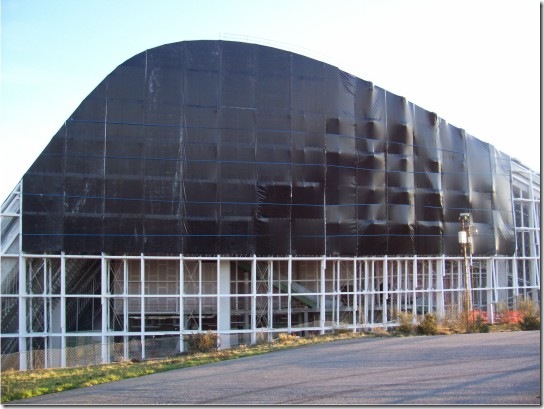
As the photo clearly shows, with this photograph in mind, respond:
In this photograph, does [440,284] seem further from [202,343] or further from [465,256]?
[202,343]

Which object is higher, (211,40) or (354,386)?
(211,40)

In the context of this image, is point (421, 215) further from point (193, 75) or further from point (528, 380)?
point (528, 380)

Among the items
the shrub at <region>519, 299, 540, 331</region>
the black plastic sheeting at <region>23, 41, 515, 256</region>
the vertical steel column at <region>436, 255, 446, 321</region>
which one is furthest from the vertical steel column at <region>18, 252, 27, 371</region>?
the vertical steel column at <region>436, 255, 446, 321</region>

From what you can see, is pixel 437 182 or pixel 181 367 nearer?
pixel 181 367

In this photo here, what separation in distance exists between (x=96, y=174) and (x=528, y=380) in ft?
68.5

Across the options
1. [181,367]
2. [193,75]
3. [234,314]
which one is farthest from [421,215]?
[181,367]

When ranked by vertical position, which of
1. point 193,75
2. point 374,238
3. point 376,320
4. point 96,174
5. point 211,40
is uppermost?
point 211,40

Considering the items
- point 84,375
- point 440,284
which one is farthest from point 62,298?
point 440,284

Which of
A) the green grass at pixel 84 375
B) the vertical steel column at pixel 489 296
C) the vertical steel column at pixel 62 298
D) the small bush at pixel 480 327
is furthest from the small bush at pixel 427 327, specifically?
the vertical steel column at pixel 62 298

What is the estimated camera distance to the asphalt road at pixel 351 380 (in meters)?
11.9

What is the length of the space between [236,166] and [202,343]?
385 inches

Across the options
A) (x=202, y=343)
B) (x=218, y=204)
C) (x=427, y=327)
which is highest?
(x=218, y=204)

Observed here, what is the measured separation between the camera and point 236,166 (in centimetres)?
2892

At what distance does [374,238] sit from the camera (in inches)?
1240
